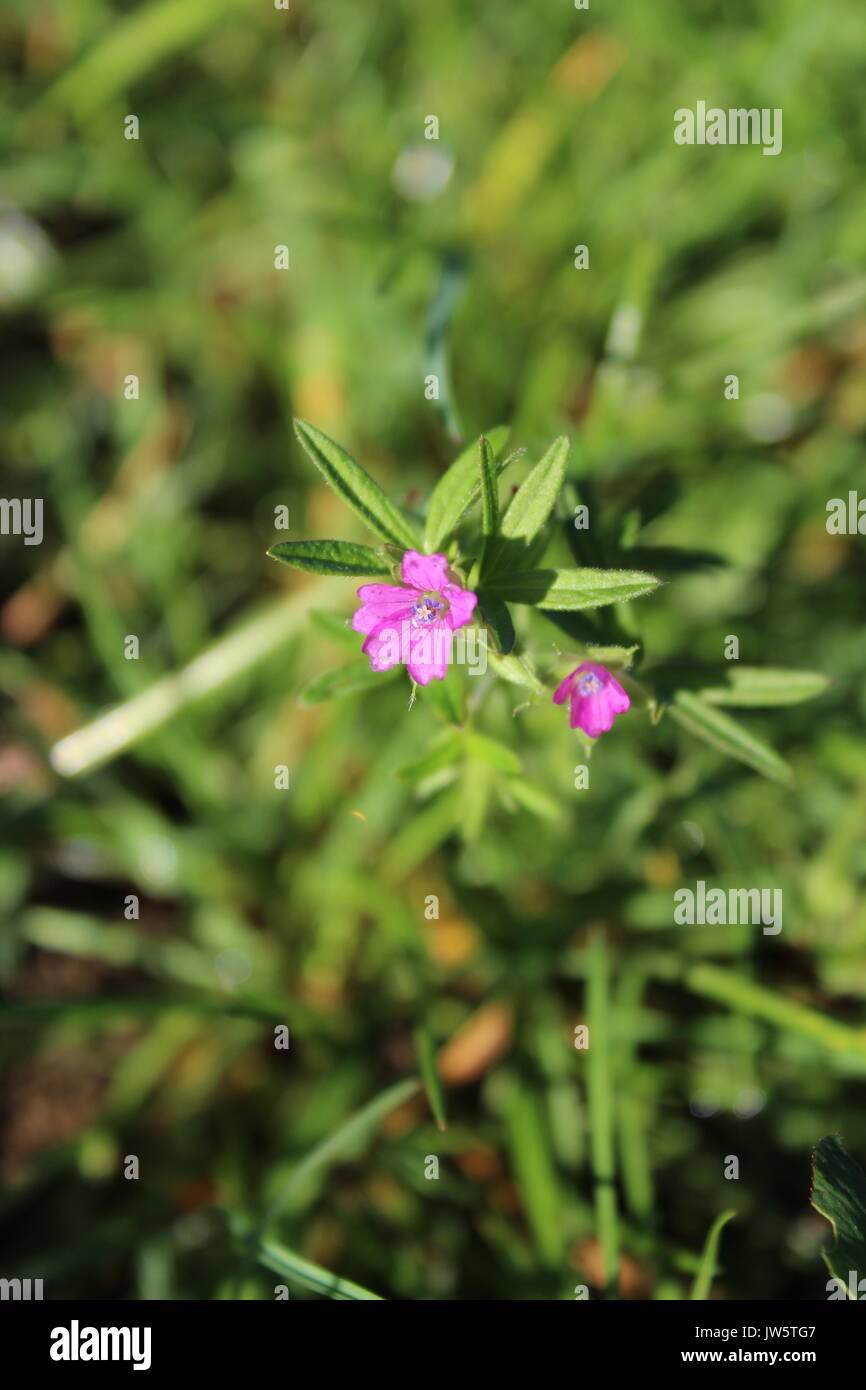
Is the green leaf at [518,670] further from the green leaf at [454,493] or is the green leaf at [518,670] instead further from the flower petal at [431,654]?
the green leaf at [454,493]

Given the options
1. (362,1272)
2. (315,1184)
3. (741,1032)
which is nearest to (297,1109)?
(315,1184)

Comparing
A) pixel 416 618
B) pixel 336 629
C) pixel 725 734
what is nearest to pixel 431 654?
pixel 416 618

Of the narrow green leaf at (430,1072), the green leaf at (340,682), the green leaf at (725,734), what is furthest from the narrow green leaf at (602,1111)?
the green leaf at (340,682)

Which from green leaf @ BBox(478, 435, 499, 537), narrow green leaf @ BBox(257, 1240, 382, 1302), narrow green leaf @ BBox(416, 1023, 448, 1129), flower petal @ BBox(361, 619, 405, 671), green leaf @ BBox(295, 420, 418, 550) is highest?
green leaf @ BBox(295, 420, 418, 550)

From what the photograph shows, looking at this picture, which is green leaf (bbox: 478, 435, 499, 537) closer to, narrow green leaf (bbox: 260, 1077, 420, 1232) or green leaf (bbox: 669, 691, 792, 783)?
green leaf (bbox: 669, 691, 792, 783)

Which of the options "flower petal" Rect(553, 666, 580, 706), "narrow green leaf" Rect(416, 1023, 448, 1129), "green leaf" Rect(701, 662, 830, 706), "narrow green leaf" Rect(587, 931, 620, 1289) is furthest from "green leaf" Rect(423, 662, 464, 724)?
"narrow green leaf" Rect(587, 931, 620, 1289)

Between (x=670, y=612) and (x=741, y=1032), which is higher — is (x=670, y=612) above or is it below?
above
